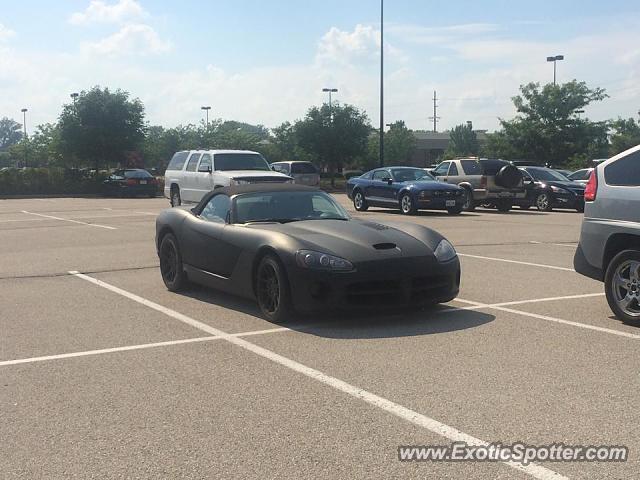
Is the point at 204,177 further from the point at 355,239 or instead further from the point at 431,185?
the point at 355,239

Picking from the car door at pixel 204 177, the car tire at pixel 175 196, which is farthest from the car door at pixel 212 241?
the car tire at pixel 175 196

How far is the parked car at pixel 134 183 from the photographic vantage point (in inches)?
1512

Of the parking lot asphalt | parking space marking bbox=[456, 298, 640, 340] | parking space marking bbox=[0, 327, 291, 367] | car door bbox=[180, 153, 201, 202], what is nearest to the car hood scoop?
the parking lot asphalt

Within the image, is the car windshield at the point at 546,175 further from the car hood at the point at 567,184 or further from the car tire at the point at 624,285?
the car tire at the point at 624,285

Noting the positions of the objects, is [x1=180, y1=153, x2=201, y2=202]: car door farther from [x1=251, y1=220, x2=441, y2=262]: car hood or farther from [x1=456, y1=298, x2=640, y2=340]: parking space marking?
[x1=456, y1=298, x2=640, y2=340]: parking space marking

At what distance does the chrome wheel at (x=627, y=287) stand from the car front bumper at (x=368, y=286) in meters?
1.62

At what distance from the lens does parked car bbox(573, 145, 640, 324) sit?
6609mm

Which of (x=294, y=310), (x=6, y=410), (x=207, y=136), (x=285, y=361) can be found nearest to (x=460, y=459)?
(x=285, y=361)

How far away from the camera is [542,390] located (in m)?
4.76

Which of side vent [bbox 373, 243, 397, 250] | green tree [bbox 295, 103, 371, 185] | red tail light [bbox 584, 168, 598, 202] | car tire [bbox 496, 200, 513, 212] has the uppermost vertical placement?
green tree [bbox 295, 103, 371, 185]

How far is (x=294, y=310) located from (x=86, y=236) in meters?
10.2

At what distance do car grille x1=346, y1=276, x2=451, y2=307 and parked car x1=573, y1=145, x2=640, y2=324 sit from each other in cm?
146

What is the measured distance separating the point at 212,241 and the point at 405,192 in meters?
14.5

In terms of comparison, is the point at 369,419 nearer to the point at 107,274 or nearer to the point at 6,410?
the point at 6,410
